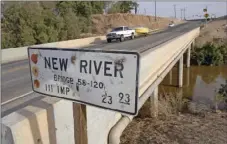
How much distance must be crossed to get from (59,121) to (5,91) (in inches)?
210

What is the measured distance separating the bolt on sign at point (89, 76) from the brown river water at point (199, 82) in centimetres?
1245

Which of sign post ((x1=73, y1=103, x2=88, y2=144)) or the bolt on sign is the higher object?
the bolt on sign

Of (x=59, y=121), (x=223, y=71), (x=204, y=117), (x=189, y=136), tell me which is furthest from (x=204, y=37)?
(x=59, y=121)

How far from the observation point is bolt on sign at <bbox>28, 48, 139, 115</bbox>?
1.88 m

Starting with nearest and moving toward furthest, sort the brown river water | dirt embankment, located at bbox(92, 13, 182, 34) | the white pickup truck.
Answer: the brown river water
the white pickup truck
dirt embankment, located at bbox(92, 13, 182, 34)

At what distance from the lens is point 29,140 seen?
2799 mm

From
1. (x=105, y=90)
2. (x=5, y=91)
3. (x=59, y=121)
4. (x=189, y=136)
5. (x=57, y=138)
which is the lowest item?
(x=189, y=136)

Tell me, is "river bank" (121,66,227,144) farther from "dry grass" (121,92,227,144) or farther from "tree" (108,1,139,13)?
"tree" (108,1,139,13)

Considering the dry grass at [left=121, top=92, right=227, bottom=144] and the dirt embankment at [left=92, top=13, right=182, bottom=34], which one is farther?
the dirt embankment at [left=92, top=13, right=182, bottom=34]

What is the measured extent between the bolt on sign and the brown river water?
12.4 m

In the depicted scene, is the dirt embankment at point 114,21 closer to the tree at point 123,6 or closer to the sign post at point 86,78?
the tree at point 123,6

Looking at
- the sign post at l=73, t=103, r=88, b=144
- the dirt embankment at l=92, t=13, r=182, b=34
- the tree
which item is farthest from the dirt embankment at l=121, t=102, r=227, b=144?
the tree

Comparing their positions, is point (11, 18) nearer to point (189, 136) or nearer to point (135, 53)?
point (189, 136)

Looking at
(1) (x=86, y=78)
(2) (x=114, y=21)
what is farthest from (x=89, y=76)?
(2) (x=114, y=21)
